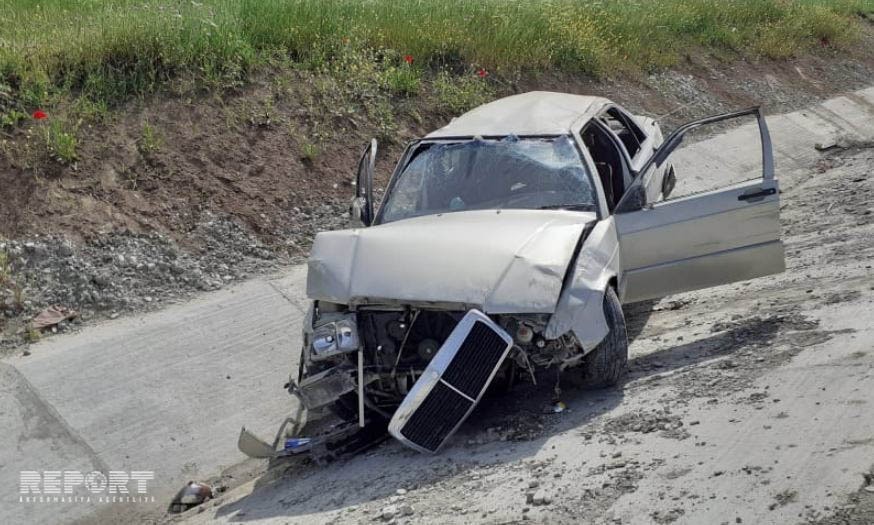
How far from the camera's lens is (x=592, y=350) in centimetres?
642

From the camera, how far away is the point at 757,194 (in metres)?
7.40

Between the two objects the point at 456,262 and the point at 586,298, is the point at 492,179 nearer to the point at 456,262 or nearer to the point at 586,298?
the point at 456,262

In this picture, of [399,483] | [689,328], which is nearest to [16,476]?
[399,483]

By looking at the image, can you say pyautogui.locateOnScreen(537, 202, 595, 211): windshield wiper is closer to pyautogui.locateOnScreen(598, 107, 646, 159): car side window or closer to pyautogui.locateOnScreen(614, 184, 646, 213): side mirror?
pyautogui.locateOnScreen(614, 184, 646, 213): side mirror

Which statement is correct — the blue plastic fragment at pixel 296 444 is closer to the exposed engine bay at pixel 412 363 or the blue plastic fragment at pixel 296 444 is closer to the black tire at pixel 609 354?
the exposed engine bay at pixel 412 363

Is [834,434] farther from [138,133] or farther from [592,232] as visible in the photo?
[138,133]

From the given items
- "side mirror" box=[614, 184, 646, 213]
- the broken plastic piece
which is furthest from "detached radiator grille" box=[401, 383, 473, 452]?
"side mirror" box=[614, 184, 646, 213]

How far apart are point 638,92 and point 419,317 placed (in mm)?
9813

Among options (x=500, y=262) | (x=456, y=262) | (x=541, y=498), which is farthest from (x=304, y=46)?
(x=541, y=498)

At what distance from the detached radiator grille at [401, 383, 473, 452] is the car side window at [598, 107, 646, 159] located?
11.4 feet

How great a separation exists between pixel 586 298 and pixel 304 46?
22.2ft

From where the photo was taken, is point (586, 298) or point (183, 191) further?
point (183, 191)

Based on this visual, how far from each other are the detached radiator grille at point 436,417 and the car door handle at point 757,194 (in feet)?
8.68

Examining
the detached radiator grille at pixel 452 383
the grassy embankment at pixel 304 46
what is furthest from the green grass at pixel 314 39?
the detached radiator grille at pixel 452 383
